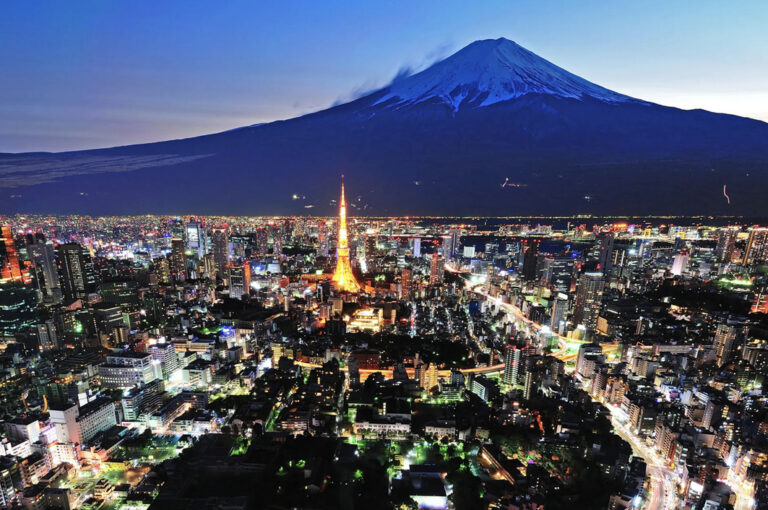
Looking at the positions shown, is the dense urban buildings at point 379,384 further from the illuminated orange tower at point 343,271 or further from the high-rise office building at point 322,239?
the high-rise office building at point 322,239

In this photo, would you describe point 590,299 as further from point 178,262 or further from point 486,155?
point 178,262

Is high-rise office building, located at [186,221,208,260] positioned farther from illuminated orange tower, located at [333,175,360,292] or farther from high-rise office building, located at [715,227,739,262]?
high-rise office building, located at [715,227,739,262]

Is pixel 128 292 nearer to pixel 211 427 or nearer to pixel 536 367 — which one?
pixel 211 427

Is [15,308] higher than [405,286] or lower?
higher

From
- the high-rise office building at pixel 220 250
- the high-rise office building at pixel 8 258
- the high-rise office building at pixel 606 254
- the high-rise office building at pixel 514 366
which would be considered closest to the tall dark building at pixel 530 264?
the high-rise office building at pixel 606 254

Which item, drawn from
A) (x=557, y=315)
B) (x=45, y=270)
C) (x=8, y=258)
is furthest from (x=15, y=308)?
(x=557, y=315)

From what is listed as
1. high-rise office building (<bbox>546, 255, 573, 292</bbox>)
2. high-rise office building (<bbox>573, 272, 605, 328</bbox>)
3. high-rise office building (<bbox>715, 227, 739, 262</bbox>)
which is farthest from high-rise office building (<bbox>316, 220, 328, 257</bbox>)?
high-rise office building (<bbox>715, 227, 739, 262</bbox>)
